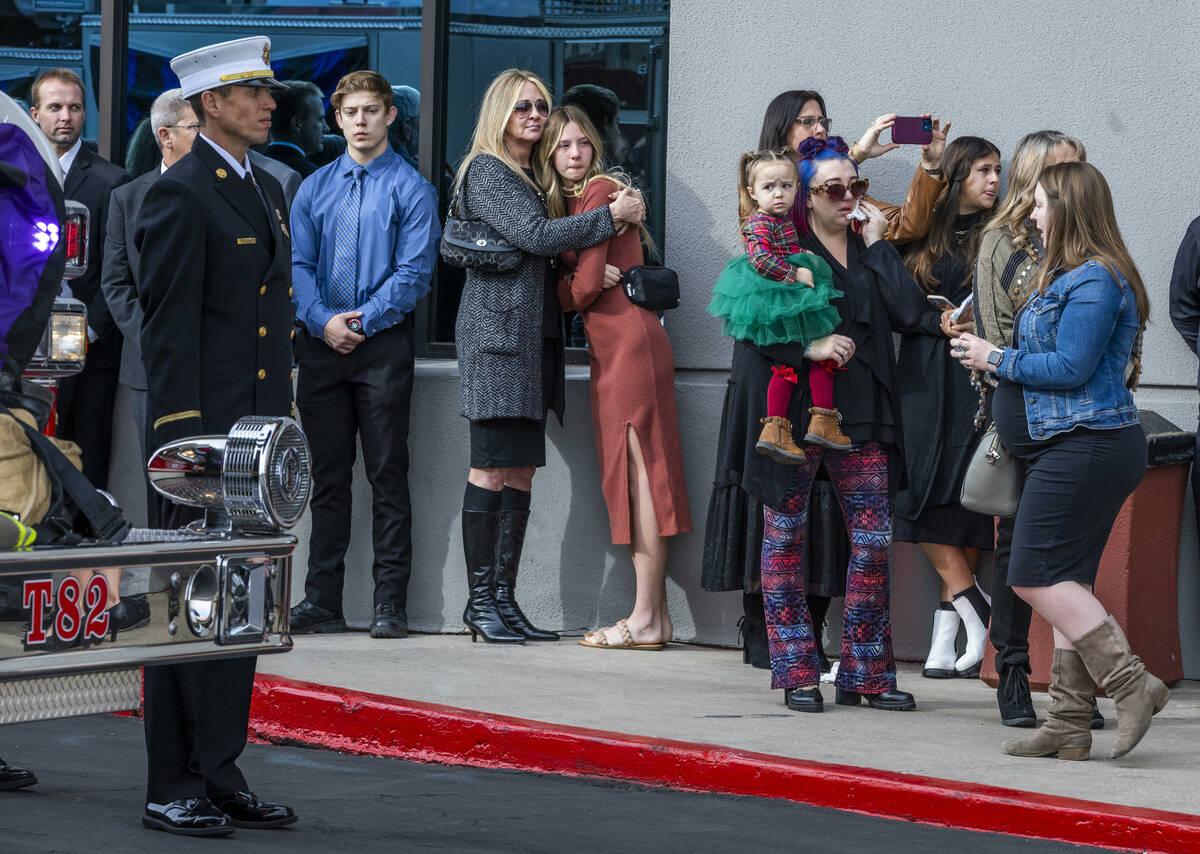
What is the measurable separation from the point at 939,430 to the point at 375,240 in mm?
2652

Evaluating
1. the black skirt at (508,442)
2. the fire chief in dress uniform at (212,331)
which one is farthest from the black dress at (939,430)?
the fire chief in dress uniform at (212,331)

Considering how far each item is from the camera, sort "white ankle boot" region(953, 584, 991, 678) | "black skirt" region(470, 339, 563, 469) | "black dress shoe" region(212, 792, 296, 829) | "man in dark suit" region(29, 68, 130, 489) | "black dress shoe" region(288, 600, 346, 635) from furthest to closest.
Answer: "man in dark suit" region(29, 68, 130, 489) → "black dress shoe" region(288, 600, 346, 635) → "black skirt" region(470, 339, 563, 469) → "white ankle boot" region(953, 584, 991, 678) → "black dress shoe" region(212, 792, 296, 829)

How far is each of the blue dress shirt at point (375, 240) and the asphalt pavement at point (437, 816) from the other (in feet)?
A: 8.07

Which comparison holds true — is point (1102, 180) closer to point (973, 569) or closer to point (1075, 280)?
point (1075, 280)

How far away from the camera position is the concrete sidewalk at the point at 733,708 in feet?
18.2

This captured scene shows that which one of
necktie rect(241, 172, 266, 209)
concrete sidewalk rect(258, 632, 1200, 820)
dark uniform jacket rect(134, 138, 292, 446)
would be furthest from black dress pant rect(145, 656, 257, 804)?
concrete sidewalk rect(258, 632, 1200, 820)

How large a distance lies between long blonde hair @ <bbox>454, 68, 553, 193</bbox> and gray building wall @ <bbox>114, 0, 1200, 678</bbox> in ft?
2.76

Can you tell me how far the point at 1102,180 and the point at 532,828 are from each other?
107 inches

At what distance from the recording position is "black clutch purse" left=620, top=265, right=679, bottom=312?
777cm

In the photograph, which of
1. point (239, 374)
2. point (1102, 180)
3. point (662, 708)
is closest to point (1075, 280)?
point (1102, 180)

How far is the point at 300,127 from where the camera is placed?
9352mm

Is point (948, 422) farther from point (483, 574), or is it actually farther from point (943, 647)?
point (483, 574)

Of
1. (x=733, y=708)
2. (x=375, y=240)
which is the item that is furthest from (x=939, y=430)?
(x=375, y=240)

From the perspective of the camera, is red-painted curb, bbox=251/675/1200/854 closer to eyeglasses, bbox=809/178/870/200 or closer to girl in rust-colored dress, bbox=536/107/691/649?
girl in rust-colored dress, bbox=536/107/691/649
